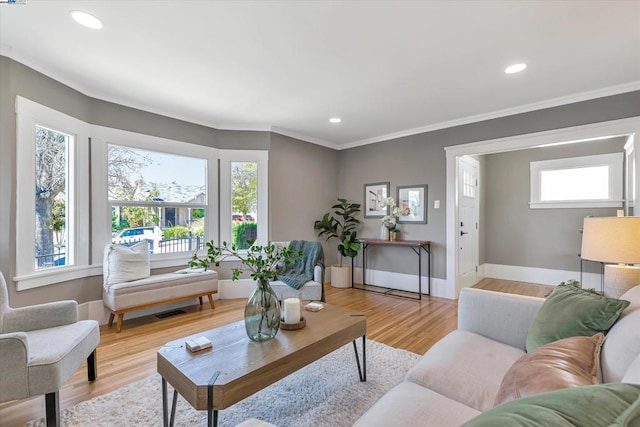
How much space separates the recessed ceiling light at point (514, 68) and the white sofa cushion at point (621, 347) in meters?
2.27

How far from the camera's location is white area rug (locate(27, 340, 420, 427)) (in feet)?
5.40

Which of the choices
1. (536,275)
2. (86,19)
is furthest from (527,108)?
(86,19)

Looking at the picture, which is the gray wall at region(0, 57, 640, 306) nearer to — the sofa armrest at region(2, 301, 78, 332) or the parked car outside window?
the parked car outside window

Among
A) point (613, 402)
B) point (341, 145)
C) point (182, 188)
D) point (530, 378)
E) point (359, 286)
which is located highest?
point (341, 145)

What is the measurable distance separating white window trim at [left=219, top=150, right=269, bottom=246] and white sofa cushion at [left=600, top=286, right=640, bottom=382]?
12.2 ft

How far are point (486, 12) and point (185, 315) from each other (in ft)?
13.5

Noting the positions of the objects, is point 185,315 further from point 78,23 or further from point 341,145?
point 341,145

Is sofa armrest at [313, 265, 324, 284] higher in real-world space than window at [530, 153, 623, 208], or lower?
lower

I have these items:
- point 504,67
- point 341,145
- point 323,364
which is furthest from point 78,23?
point 341,145

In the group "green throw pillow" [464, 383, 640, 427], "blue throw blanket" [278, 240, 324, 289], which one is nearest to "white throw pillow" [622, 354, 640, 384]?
"green throw pillow" [464, 383, 640, 427]

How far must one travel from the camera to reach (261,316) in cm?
165

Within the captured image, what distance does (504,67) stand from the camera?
2604 mm

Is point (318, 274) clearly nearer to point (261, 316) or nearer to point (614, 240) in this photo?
point (261, 316)

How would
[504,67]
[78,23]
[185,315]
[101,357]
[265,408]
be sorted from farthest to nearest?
[185,315] < [504,67] < [101,357] < [78,23] < [265,408]
